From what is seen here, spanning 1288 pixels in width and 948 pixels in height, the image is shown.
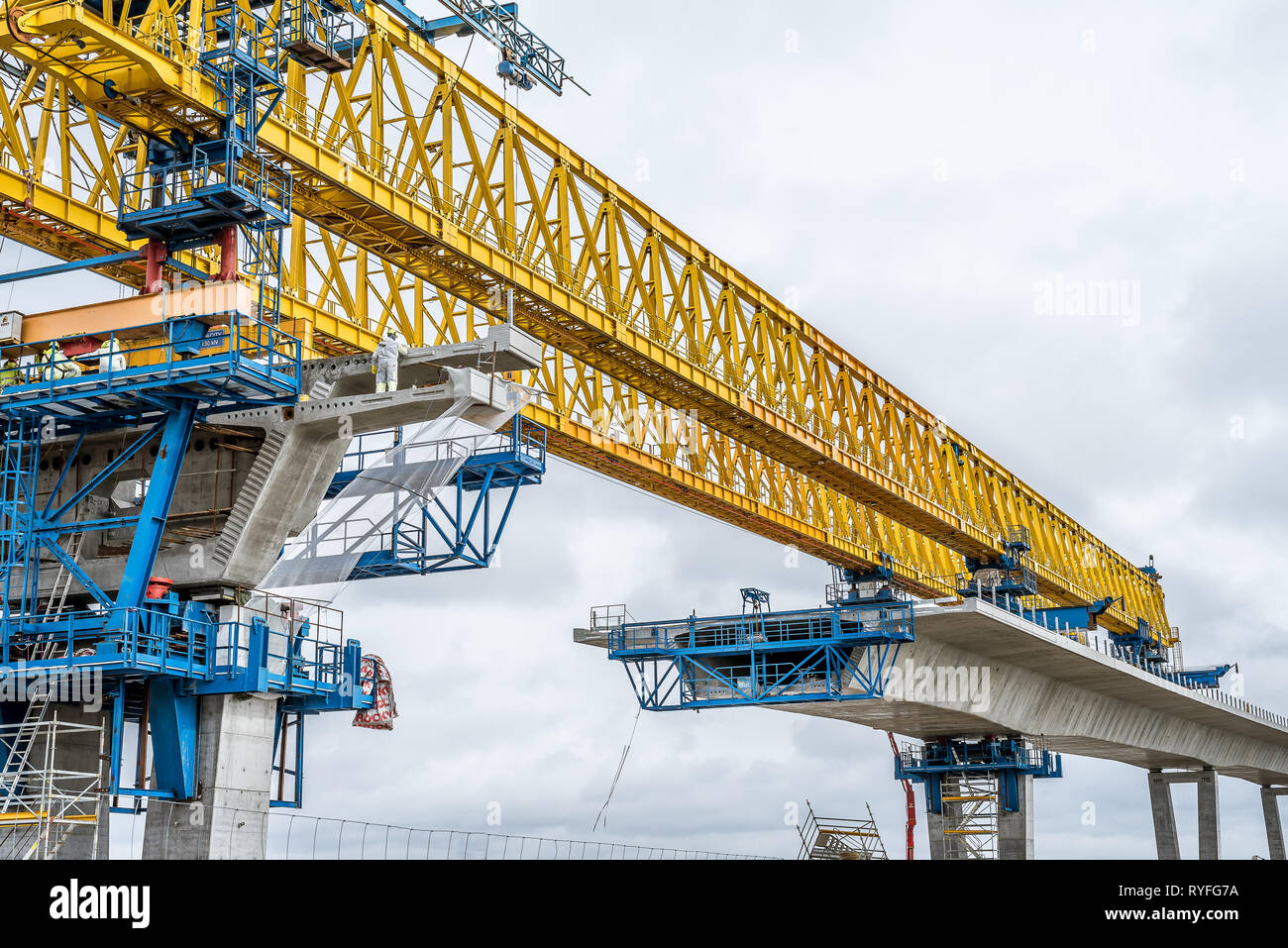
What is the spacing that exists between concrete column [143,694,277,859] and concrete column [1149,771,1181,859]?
2748 inches

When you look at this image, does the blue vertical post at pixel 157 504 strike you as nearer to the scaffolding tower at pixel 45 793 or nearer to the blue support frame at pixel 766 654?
the scaffolding tower at pixel 45 793

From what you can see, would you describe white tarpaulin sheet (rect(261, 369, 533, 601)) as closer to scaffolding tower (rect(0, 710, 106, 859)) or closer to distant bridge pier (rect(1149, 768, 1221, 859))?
scaffolding tower (rect(0, 710, 106, 859))

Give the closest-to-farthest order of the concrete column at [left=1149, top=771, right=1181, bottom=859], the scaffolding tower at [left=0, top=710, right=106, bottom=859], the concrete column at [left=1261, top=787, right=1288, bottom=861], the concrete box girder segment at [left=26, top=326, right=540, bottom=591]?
the scaffolding tower at [left=0, top=710, right=106, bottom=859]
the concrete box girder segment at [left=26, top=326, right=540, bottom=591]
the concrete column at [left=1149, top=771, right=1181, bottom=859]
the concrete column at [left=1261, top=787, right=1288, bottom=861]

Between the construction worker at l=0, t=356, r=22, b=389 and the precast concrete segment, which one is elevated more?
the construction worker at l=0, t=356, r=22, b=389

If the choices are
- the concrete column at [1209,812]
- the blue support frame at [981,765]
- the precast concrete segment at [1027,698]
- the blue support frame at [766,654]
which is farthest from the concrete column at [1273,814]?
the blue support frame at [766,654]

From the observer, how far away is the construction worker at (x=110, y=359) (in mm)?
27766

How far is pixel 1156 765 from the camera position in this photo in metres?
85.0

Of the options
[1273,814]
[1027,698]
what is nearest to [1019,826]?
[1027,698]

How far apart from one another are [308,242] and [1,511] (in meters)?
12.7

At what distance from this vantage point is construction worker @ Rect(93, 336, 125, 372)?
91.1 feet

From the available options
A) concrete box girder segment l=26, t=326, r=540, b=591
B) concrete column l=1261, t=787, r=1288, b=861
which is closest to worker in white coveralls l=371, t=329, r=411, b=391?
concrete box girder segment l=26, t=326, r=540, b=591

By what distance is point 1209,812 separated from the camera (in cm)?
8650

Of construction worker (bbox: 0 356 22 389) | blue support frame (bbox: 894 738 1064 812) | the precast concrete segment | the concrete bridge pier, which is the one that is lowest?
the concrete bridge pier
